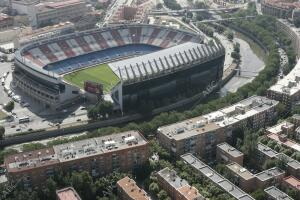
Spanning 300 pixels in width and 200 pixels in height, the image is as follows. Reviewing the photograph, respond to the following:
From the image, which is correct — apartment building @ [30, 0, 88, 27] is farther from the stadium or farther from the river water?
the river water

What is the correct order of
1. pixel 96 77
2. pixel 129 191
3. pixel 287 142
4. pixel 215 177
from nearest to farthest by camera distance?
pixel 129 191 → pixel 215 177 → pixel 287 142 → pixel 96 77

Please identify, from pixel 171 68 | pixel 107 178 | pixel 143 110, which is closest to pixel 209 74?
pixel 171 68

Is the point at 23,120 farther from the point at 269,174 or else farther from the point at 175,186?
the point at 269,174

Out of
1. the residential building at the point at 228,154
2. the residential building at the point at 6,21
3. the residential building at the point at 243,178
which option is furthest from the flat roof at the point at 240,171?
the residential building at the point at 6,21

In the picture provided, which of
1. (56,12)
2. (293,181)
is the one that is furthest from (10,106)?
(56,12)

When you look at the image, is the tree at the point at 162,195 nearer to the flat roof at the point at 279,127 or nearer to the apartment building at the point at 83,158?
the apartment building at the point at 83,158

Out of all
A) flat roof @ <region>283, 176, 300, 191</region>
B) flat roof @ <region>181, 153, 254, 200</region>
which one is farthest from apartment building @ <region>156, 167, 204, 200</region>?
flat roof @ <region>283, 176, 300, 191</region>

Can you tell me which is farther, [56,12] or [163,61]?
[56,12]

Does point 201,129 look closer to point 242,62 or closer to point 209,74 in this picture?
point 209,74
